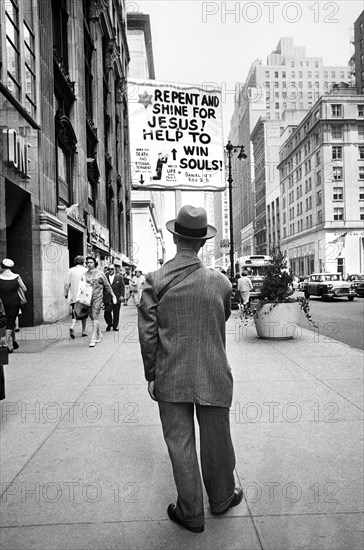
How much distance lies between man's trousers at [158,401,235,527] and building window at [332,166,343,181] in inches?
2887

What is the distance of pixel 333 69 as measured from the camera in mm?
122750

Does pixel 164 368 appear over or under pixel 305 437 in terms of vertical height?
over

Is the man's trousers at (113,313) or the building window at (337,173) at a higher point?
the building window at (337,173)

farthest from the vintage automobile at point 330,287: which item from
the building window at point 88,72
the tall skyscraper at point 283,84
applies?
the tall skyscraper at point 283,84

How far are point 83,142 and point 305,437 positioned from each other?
19137mm

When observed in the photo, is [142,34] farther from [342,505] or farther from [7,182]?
[342,505]

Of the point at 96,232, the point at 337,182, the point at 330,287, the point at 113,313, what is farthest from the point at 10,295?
the point at 337,182

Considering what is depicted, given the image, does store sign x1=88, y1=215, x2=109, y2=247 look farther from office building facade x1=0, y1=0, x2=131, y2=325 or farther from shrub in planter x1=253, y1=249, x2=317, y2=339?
shrub in planter x1=253, y1=249, x2=317, y2=339

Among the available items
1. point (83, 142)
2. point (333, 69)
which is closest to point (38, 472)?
point (83, 142)

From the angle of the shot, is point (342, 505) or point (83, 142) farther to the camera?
point (83, 142)

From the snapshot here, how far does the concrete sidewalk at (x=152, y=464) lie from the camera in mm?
2658

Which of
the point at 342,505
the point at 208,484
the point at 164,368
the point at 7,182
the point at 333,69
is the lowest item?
the point at 342,505

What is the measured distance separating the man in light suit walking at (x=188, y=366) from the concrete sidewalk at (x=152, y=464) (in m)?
0.36

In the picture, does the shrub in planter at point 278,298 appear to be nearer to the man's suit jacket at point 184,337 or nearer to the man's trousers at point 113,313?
the man's trousers at point 113,313
